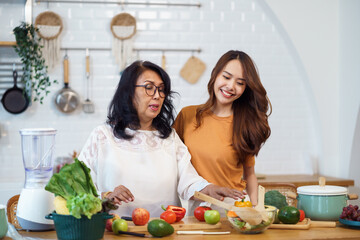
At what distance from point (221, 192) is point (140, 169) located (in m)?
0.48

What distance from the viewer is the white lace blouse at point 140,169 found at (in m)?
2.85

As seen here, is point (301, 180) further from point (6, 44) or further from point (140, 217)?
point (6, 44)

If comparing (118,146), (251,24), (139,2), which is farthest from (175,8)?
(118,146)


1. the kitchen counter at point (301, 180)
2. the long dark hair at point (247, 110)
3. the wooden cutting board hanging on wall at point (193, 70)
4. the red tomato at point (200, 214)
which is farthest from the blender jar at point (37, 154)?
the wooden cutting board hanging on wall at point (193, 70)

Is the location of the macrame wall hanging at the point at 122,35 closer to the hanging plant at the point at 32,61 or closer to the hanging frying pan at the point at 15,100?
the hanging plant at the point at 32,61

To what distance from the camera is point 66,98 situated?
505 centimetres

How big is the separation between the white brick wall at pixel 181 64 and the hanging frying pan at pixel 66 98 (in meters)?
0.08

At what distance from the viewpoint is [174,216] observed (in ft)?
8.14

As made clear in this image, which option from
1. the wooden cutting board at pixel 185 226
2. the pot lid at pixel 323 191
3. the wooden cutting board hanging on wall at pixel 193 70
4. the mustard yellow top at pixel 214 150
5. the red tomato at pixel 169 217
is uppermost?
the wooden cutting board hanging on wall at pixel 193 70

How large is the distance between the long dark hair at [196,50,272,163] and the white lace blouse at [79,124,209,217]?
0.41 metres

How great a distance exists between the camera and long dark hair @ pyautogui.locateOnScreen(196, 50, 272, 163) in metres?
3.15

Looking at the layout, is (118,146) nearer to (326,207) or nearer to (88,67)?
(326,207)

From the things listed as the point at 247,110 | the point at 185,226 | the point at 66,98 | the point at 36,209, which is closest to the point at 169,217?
the point at 185,226

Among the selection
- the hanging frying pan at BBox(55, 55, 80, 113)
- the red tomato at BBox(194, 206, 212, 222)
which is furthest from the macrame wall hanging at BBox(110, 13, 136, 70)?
the red tomato at BBox(194, 206, 212, 222)
